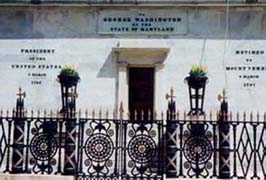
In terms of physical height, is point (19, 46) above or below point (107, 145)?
above

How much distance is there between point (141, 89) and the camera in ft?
38.7

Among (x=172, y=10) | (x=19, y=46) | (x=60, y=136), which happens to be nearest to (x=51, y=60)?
(x=19, y=46)

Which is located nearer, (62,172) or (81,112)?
(62,172)

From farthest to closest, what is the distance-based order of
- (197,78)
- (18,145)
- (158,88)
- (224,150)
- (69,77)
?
(158,88), (69,77), (197,78), (18,145), (224,150)

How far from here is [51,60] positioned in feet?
39.1

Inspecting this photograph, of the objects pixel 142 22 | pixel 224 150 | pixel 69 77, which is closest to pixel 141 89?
pixel 142 22

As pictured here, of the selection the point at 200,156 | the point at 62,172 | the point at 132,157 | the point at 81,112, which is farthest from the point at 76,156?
the point at 81,112

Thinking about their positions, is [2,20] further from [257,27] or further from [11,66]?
[257,27]

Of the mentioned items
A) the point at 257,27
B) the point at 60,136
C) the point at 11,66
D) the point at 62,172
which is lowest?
the point at 62,172

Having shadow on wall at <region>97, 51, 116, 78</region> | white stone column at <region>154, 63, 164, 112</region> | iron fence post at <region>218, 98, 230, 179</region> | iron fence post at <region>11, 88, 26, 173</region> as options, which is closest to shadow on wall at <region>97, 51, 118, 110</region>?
shadow on wall at <region>97, 51, 116, 78</region>

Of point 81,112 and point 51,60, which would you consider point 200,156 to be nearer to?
point 81,112

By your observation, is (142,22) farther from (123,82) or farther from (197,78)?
(197,78)

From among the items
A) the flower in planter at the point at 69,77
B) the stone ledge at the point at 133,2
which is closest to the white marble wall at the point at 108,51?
the stone ledge at the point at 133,2

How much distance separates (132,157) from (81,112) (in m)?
4.11
